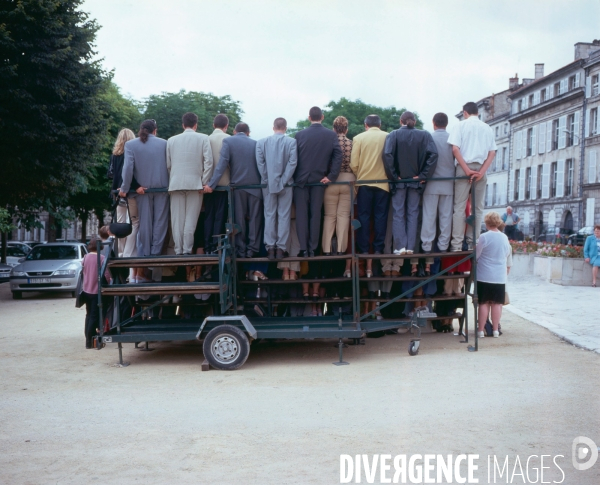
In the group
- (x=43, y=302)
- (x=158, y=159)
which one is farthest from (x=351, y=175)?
(x=43, y=302)

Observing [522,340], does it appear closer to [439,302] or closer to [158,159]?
[439,302]

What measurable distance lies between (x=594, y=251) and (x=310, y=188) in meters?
12.6

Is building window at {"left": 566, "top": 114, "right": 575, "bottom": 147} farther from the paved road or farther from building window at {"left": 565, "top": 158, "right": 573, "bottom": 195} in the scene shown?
the paved road

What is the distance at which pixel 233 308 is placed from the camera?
30.7ft

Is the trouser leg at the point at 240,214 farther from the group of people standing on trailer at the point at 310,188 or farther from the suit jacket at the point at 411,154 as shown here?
the suit jacket at the point at 411,154

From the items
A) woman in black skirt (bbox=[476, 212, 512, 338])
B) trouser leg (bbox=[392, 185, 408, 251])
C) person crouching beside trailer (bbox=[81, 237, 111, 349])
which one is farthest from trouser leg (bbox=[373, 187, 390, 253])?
person crouching beside trailer (bbox=[81, 237, 111, 349])

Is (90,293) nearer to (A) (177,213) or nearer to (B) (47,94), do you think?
(A) (177,213)

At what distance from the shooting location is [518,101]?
7075 centimetres

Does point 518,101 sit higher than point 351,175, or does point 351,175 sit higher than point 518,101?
point 518,101

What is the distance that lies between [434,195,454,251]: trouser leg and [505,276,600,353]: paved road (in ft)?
8.15

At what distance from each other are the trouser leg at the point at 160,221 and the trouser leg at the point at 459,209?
13.1 ft

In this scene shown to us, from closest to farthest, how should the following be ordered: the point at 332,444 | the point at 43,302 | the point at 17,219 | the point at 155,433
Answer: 1. the point at 332,444
2. the point at 155,433
3. the point at 43,302
4. the point at 17,219

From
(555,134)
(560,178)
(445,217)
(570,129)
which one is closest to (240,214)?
(445,217)

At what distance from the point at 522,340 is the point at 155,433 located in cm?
662
